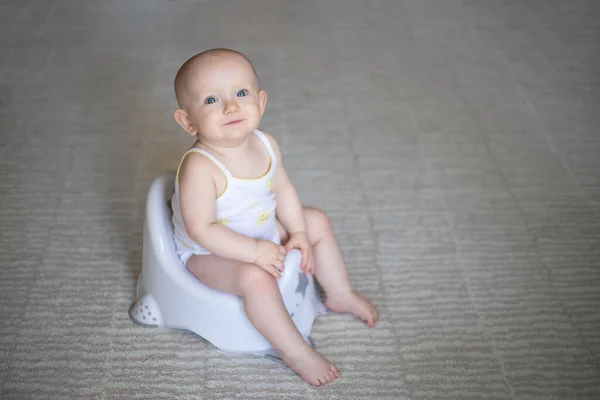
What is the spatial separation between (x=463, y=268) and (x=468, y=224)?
14cm

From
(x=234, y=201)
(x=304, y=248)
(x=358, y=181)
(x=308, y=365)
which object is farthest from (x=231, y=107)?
(x=358, y=181)

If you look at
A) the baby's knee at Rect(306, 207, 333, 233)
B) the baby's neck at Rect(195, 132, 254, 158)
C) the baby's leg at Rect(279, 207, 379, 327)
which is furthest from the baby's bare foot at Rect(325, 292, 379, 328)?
the baby's neck at Rect(195, 132, 254, 158)

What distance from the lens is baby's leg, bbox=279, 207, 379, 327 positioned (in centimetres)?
111

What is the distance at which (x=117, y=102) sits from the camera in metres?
1.72

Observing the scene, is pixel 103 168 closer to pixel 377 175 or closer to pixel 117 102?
pixel 117 102

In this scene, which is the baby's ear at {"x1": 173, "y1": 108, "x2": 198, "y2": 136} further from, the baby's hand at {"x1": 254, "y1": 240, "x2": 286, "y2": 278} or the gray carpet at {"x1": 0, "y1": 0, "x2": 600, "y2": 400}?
the gray carpet at {"x1": 0, "y1": 0, "x2": 600, "y2": 400}

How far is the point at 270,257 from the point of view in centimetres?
Result: 99

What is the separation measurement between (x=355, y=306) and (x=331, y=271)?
7cm

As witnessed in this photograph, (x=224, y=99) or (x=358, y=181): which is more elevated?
(x=224, y=99)

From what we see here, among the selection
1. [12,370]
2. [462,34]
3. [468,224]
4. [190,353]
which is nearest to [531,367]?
[468,224]

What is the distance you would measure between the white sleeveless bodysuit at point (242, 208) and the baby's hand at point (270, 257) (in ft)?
0.16

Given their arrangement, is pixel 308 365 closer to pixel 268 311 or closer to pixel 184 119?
pixel 268 311

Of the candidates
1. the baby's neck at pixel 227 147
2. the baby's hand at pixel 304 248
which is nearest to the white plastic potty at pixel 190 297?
Answer: the baby's hand at pixel 304 248

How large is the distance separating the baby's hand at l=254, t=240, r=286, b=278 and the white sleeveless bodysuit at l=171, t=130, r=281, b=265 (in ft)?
0.16
